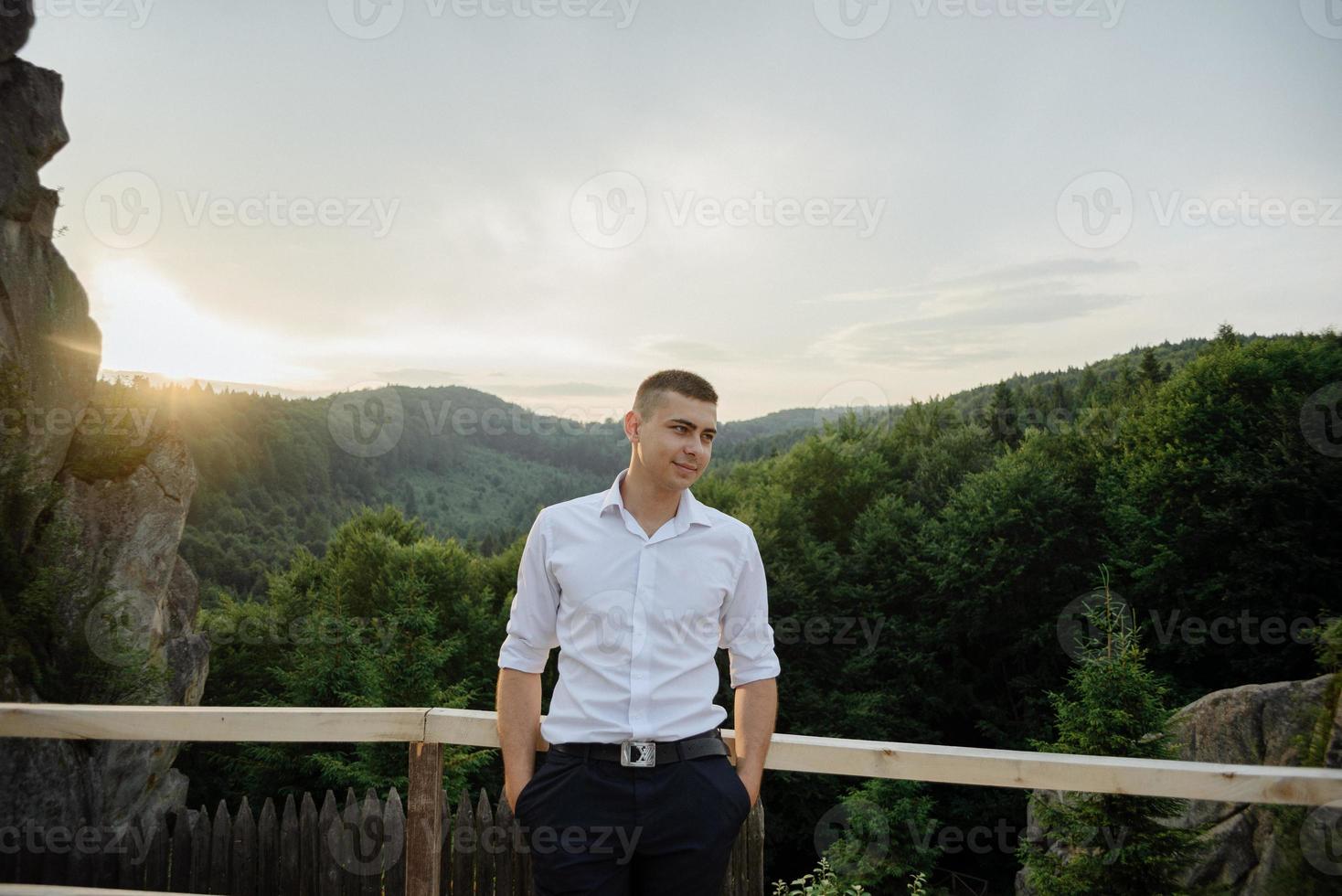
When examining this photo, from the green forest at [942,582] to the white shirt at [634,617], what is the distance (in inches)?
604

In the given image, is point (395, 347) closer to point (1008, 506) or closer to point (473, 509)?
point (473, 509)

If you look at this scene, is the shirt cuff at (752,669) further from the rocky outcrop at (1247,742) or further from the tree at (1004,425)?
the tree at (1004,425)

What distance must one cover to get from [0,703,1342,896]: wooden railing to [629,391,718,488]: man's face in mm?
767

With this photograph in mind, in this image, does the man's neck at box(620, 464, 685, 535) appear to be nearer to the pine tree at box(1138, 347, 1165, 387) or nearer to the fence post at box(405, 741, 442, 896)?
the fence post at box(405, 741, 442, 896)

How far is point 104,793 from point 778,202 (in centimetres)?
1395

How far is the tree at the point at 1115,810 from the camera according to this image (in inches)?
250

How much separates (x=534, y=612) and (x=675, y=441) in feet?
2.01

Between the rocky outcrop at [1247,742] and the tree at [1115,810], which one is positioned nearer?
the tree at [1115,810]

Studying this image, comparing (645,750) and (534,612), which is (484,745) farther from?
(645,750)

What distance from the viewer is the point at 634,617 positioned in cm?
222

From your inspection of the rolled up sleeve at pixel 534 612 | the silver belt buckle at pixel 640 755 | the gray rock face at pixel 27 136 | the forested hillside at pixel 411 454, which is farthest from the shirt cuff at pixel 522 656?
the forested hillside at pixel 411 454

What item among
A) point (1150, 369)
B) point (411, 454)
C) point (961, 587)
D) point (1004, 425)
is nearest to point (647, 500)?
point (961, 587)

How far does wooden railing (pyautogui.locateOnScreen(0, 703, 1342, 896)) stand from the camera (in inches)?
88.8

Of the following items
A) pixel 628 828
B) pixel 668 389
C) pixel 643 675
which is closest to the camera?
pixel 628 828
